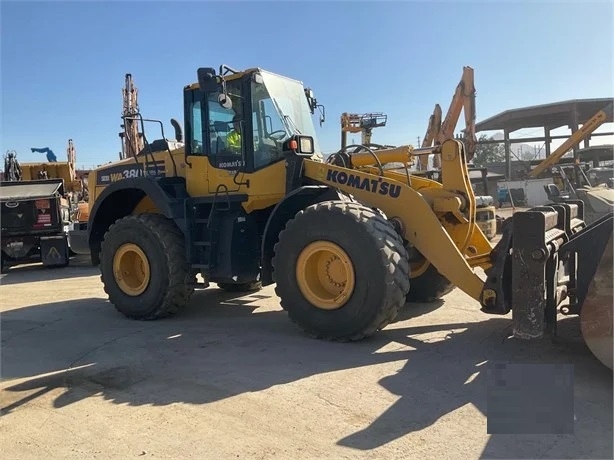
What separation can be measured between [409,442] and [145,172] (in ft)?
17.7

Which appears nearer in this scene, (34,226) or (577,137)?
Answer: (34,226)

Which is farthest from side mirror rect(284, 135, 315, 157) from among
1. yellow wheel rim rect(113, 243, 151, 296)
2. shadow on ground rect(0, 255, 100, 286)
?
shadow on ground rect(0, 255, 100, 286)

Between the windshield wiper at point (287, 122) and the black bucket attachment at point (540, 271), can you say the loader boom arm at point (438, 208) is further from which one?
the windshield wiper at point (287, 122)

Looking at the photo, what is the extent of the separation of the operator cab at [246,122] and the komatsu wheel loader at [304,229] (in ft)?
0.05

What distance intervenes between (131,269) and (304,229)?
2.98 m

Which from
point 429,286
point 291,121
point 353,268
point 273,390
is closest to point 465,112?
point 429,286

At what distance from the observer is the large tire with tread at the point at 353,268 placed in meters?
4.90

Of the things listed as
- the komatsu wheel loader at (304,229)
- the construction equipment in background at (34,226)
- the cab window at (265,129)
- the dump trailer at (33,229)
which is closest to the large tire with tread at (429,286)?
the komatsu wheel loader at (304,229)

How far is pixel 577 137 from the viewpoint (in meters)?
29.5

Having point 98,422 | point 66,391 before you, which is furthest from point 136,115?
point 98,422

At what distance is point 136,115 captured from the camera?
638cm

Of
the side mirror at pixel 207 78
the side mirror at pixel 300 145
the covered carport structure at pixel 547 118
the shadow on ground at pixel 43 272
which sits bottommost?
the shadow on ground at pixel 43 272

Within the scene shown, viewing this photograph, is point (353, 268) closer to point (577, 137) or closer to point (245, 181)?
point (245, 181)

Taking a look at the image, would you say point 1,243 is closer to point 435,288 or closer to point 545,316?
point 435,288
